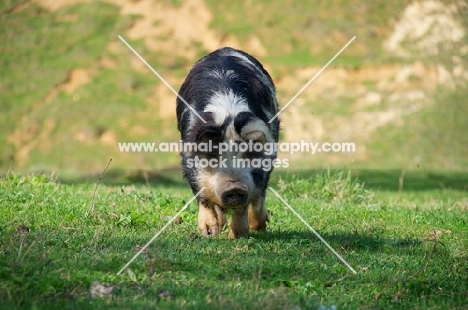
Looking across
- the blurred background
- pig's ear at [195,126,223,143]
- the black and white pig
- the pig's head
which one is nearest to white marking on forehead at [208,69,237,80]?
the black and white pig

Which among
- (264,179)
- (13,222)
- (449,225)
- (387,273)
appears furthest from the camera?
(449,225)

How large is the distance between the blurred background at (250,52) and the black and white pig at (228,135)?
687 inches

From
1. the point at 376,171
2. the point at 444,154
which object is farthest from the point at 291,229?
the point at 444,154

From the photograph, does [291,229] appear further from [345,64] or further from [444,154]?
[345,64]

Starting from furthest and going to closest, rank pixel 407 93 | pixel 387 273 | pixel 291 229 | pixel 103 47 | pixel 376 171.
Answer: pixel 103 47 → pixel 407 93 → pixel 376 171 → pixel 291 229 → pixel 387 273

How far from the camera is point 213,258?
6301mm

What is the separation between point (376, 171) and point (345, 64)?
980cm

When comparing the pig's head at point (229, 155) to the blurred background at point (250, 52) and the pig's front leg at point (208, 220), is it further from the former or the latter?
the blurred background at point (250, 52)

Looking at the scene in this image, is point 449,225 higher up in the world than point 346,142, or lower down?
higher up

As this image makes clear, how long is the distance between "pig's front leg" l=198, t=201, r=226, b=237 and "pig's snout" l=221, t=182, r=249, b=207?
801 mm

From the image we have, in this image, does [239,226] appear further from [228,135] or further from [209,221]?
[228,135]

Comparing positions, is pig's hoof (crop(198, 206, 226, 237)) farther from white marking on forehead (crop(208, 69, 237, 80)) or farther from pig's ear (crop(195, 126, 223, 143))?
white marking on forehead (crop(208, 69, 237, 80))

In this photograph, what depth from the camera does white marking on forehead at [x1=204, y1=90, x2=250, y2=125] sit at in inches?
280

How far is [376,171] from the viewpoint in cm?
2439
